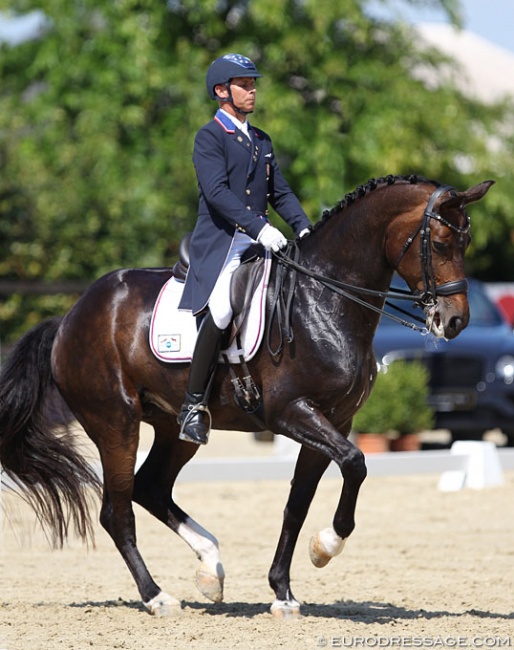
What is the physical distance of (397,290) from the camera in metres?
6.05

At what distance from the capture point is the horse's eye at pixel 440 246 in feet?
18.5

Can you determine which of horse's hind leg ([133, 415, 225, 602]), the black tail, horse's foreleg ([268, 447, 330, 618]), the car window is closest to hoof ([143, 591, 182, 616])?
horse's hind leg ([133, 415, 225, 602])

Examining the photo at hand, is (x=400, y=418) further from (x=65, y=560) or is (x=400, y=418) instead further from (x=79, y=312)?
(x=79, y=312)

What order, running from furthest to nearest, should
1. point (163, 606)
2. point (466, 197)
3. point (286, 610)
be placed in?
1. point (163, 606)
2. point (286, 610)
3. point (466, 197)

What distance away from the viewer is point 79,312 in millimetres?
6734

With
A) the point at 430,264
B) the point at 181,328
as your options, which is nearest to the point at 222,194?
the point at 181,328

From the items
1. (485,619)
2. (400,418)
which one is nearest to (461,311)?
(485,619)

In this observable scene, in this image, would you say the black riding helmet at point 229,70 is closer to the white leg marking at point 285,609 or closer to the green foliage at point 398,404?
the white leg marking at point 285,609

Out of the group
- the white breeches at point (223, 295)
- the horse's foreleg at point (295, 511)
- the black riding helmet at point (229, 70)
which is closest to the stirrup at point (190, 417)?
the white breeches at point (223, 295)

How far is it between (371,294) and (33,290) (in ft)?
45.4

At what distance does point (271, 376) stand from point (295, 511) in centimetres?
75

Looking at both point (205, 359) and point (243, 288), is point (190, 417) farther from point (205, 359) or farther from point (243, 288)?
point (243, 288)

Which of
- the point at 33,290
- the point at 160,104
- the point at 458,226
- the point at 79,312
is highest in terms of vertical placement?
the point at 458,226

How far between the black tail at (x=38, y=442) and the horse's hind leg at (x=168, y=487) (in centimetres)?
29
